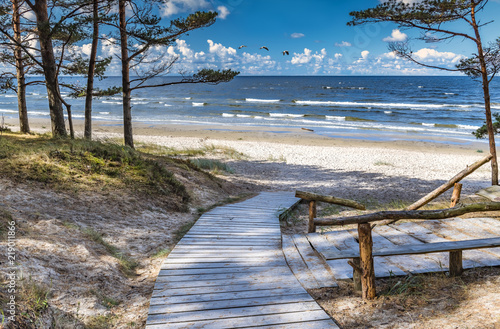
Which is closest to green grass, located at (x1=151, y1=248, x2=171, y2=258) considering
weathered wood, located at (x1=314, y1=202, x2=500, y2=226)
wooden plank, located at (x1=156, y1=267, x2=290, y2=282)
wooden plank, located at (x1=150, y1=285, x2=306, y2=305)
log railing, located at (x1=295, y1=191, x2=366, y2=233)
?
wooden plank, located at (x1=156, y1=267, x2=290, y2=282)

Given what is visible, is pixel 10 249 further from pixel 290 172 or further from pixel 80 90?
pixel 290 172

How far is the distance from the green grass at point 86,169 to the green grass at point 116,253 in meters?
1.82

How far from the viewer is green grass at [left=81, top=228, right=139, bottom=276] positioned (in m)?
4.76

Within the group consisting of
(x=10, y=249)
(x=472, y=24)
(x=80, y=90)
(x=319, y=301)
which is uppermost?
(x=472, y=24)

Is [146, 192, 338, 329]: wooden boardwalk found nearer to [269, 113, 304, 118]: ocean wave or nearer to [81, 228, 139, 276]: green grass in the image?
[81, 228, 139, 276]: green grass

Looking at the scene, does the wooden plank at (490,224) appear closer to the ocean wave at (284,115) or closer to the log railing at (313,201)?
the log railing at (313,201)

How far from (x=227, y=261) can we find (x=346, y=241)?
6.72 ft

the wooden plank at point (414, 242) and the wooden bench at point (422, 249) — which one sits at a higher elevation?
the wooden bench at point (422, 249)

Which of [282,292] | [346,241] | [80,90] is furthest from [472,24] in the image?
[80,90]

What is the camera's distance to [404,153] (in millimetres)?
20969

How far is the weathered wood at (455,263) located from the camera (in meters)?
4.12

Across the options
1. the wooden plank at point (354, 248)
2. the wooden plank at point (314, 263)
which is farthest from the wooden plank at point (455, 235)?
the wooden plank at point (314, 263)

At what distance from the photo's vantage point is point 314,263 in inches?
189

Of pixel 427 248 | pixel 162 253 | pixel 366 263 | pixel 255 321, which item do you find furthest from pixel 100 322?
pixel 427 248
